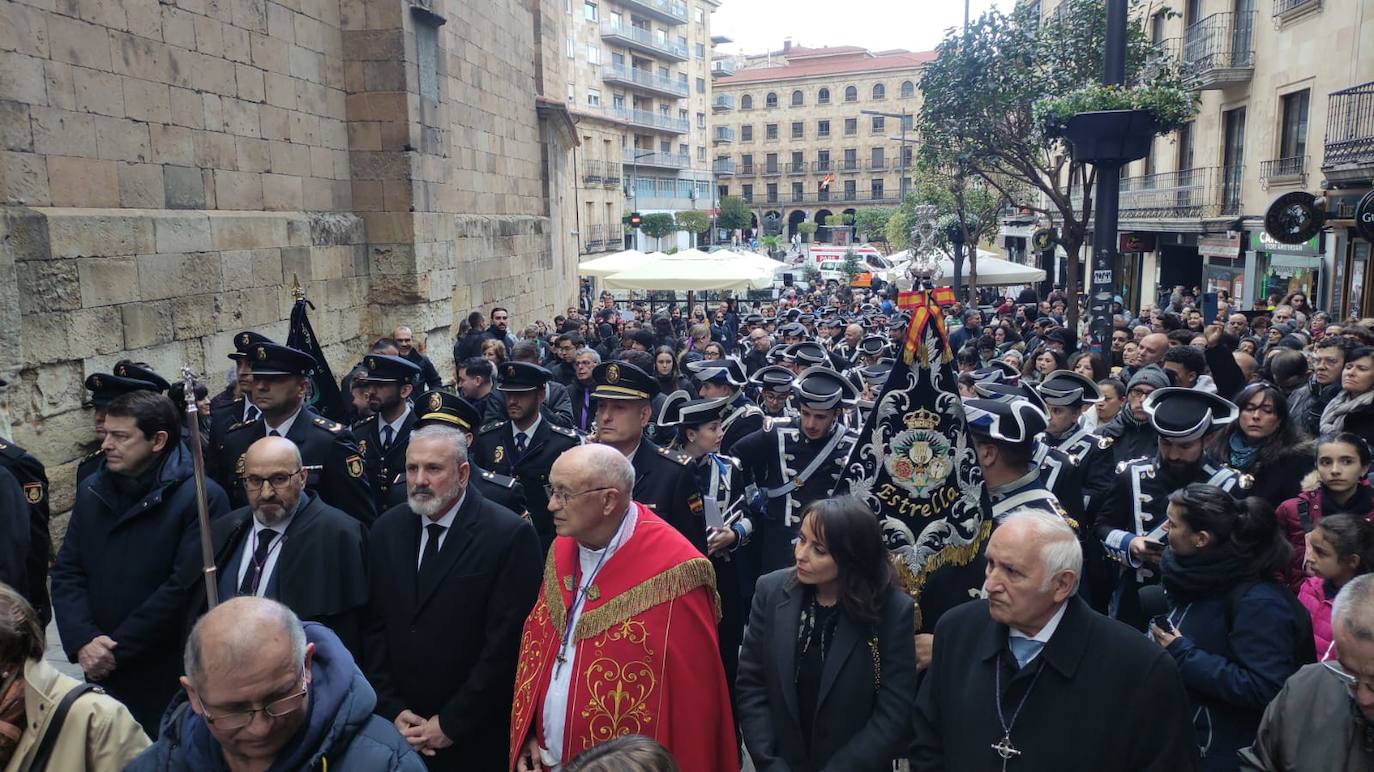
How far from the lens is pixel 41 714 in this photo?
103 inches

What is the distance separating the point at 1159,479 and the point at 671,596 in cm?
282

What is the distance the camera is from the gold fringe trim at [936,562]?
3.87 m

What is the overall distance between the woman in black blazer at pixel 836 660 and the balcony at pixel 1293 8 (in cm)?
1884

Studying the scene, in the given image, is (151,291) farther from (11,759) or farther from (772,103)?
(772,103)

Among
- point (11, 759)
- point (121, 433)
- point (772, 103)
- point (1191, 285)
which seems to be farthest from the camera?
point (772, 103)

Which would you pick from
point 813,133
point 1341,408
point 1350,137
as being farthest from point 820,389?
point 813,133

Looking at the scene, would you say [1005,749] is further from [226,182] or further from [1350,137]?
[1350,137]

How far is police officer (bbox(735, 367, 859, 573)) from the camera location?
558 centimetres

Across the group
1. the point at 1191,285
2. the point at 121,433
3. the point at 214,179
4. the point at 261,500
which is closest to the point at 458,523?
the point at 261,500

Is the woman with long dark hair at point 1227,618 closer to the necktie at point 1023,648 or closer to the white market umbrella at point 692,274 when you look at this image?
the necktie at point 1023,648

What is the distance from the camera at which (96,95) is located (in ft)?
27.3

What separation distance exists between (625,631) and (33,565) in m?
3.19

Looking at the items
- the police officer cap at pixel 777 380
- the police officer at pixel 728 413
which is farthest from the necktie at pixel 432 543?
the police officer cap at pixel 777 380

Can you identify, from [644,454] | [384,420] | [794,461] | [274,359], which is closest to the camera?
[644,454]
